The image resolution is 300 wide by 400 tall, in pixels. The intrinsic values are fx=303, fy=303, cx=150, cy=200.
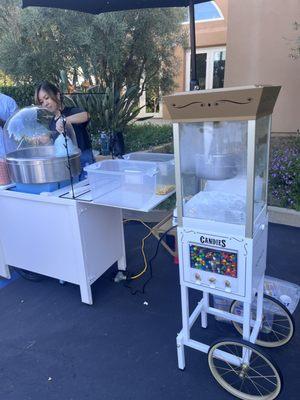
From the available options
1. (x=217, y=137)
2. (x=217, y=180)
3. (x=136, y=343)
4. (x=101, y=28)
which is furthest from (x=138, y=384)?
(x=101, y=28)

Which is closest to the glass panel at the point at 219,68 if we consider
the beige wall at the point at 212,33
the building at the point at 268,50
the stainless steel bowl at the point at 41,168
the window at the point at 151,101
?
the beige wall at the point at 212,33

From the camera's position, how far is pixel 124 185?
1.88 m

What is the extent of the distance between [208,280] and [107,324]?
0.97 m

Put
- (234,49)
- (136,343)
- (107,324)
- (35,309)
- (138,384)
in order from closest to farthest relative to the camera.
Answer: (138,384), (136,343), (107,324), (35,309), (234,49)

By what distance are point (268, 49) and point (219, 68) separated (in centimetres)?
317

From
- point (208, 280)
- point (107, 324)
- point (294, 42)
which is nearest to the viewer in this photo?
point (208, 280)

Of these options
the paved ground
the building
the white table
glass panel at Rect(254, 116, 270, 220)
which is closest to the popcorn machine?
glass panel at Rect(254, 116, 270, 220)

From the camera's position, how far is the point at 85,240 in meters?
2.14

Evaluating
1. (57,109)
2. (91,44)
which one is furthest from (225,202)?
(91,44)

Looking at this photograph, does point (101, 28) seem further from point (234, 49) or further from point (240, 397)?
point (240, 397)

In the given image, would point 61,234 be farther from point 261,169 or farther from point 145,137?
point 145,137

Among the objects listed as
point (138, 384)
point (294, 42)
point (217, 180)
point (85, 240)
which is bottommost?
point (138, 384)

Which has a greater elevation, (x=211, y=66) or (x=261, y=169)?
(x=211, y=66)

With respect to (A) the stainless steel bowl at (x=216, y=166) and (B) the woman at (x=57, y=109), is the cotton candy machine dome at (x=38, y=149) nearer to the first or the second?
(B) the woman at (x=57, y=109)
